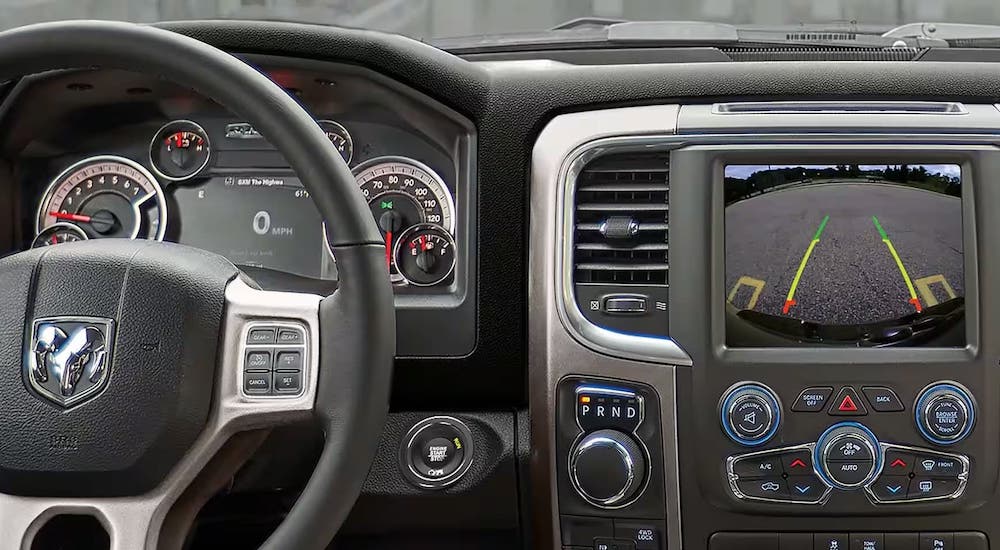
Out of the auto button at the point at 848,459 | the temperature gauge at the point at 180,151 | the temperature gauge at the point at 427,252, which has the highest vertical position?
the temperature gauge at the point at 180,151

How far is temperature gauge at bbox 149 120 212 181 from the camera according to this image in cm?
188

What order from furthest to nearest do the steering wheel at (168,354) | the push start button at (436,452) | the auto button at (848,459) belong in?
the push start button at (436,452)
the auto button at (848,459)
the steering wheel at (168,354)

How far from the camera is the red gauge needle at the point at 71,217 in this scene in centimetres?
186

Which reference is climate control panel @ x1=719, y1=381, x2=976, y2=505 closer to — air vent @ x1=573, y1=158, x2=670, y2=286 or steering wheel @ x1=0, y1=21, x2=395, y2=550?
air vent @ x1=573, y1=158, x2=670, y2=286

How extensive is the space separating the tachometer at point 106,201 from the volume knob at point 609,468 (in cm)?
83

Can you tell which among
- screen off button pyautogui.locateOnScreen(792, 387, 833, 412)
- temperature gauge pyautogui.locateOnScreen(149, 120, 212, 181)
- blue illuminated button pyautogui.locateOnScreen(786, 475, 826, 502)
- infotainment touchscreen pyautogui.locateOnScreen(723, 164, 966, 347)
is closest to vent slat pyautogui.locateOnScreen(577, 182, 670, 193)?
infotainment touchscreen pyautogui.locateOnScreen(723, 164, 966, 347)

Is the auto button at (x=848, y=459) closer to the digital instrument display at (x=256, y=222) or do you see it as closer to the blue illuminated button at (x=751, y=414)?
the blue illuminated button at (x=751, y=414)

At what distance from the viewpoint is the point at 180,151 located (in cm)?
189

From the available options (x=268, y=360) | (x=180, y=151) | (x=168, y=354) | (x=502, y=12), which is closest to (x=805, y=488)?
(x=268, y=360)

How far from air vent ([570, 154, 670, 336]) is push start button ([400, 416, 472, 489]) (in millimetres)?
325

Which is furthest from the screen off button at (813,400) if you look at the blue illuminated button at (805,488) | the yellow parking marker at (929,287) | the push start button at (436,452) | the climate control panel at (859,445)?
the push start button at (436,452)

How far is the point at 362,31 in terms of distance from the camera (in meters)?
1.78

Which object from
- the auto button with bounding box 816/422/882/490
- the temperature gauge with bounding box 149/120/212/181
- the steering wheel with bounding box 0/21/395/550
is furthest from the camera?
the temperature gauge with bounding box 149/120/212/181

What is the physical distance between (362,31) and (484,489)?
2.59 feet
